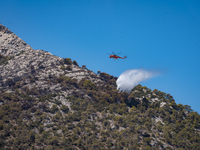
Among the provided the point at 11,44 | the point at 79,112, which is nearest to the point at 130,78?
the point at 79,112

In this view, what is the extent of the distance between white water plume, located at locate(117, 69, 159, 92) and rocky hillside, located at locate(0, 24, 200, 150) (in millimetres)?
4585

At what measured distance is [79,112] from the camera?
8369 centimetres

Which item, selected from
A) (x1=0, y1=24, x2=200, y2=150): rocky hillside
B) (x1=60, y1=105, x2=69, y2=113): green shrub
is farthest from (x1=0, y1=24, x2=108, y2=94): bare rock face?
(x1=60, y1=105, x2=69, y2=113): green shrub

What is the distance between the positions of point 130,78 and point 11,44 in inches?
3454

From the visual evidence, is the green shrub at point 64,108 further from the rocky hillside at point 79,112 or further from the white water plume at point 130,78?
the white water plume at point 130,78

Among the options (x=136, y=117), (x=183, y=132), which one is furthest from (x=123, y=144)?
(x=183, y=132)

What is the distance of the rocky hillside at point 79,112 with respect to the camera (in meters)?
66.1

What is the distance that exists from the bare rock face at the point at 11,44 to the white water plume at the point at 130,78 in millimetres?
71155

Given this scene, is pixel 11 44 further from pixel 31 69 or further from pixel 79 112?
pixel 79 112

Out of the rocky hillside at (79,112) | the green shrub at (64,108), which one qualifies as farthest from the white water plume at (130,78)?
the green shrub at (64,108)

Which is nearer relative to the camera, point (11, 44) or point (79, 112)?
point (79, 112)

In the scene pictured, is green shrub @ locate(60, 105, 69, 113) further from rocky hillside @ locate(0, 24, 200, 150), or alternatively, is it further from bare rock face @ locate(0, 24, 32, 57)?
bare rock face @ locate(0, 24, 32, 57)

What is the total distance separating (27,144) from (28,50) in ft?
287

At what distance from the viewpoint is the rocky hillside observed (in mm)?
66062
